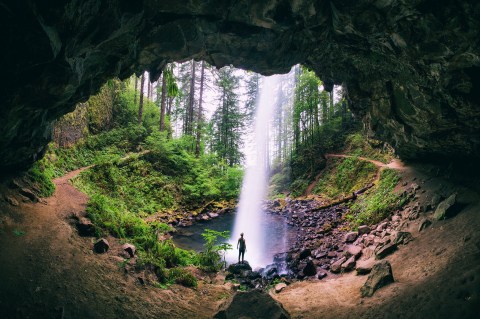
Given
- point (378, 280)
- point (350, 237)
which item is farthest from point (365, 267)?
point (350, 237)

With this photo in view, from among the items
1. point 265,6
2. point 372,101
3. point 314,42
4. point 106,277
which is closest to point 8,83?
point 106,277

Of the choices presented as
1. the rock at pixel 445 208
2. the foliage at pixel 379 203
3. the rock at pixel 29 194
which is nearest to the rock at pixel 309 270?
the foliage at pixel 379 203

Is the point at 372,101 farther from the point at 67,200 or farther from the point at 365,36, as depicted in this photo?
Answer: the point at 67,200

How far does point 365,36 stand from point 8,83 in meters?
8.93

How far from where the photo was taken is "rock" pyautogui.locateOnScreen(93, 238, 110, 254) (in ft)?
26.3

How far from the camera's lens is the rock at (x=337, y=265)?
1009 centimetres

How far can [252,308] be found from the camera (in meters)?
6.52

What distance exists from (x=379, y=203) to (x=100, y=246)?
12.5 metres

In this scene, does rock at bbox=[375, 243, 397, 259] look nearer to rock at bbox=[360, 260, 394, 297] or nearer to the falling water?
rock at bbox=[360, 260, 394, 297]

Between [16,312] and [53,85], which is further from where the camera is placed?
[53,85]

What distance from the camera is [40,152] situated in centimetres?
927

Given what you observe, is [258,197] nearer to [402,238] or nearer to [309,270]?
[309,270]

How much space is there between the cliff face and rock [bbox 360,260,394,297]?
511 centimetres

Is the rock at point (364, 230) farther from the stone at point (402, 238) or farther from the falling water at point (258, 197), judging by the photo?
the falling water at point (258, 197)
